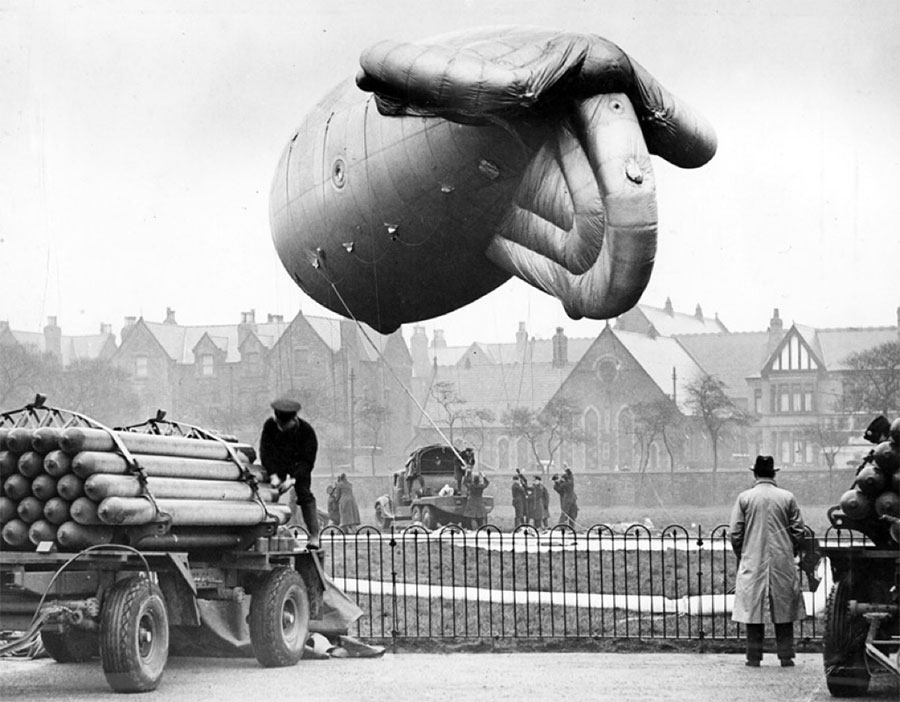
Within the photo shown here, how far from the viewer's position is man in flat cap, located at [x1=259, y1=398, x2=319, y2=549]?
13.3 meters

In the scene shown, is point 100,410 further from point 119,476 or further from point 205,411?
point 119,476

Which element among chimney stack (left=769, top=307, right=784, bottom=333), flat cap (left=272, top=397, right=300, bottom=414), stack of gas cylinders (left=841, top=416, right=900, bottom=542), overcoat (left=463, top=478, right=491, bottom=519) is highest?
chimney stack (left=769, top=307, right=784, bottom=333)

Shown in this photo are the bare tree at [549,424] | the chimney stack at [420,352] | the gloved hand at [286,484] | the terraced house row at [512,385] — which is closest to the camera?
the gloved hand at [286,484]

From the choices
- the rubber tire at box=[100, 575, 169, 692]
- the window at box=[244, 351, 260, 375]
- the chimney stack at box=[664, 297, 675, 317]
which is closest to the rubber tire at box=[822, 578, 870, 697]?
the rubber tire at box=[100, 575, 169, 692]

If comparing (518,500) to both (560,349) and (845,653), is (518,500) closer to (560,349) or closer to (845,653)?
(845,653)

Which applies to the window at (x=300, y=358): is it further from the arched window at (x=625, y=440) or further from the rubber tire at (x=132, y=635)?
the rubber tire at (x=132, y=635)

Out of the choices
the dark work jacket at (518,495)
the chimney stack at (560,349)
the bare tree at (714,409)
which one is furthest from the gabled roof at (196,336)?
the bare tree at (714,409)

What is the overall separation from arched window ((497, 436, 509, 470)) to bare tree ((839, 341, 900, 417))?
719 inches

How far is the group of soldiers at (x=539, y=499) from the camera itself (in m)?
40.4

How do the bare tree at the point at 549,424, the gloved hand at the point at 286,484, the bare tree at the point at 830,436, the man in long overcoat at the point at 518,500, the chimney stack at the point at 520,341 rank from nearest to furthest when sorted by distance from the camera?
the gloved hand at the point at 286,484 < the man in long overcoat at the point at 518,500 < the bare tree at the point at 830,436 < the bare tree at the point at 549,424 < the chimney stack at the point at 520,341

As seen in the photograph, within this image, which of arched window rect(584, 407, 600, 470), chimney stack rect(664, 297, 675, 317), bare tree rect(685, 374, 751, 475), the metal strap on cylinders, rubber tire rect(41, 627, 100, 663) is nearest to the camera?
rubber tire rect(41, 627, 100, 663)

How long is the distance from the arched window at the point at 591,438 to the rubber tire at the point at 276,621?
60385 mm

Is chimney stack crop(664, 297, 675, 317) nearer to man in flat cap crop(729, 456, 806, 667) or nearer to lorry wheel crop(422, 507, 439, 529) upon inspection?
lorry wheel crop(422, 507, 439, 529)

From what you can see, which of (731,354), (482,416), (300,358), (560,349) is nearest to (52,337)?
(300,358)
